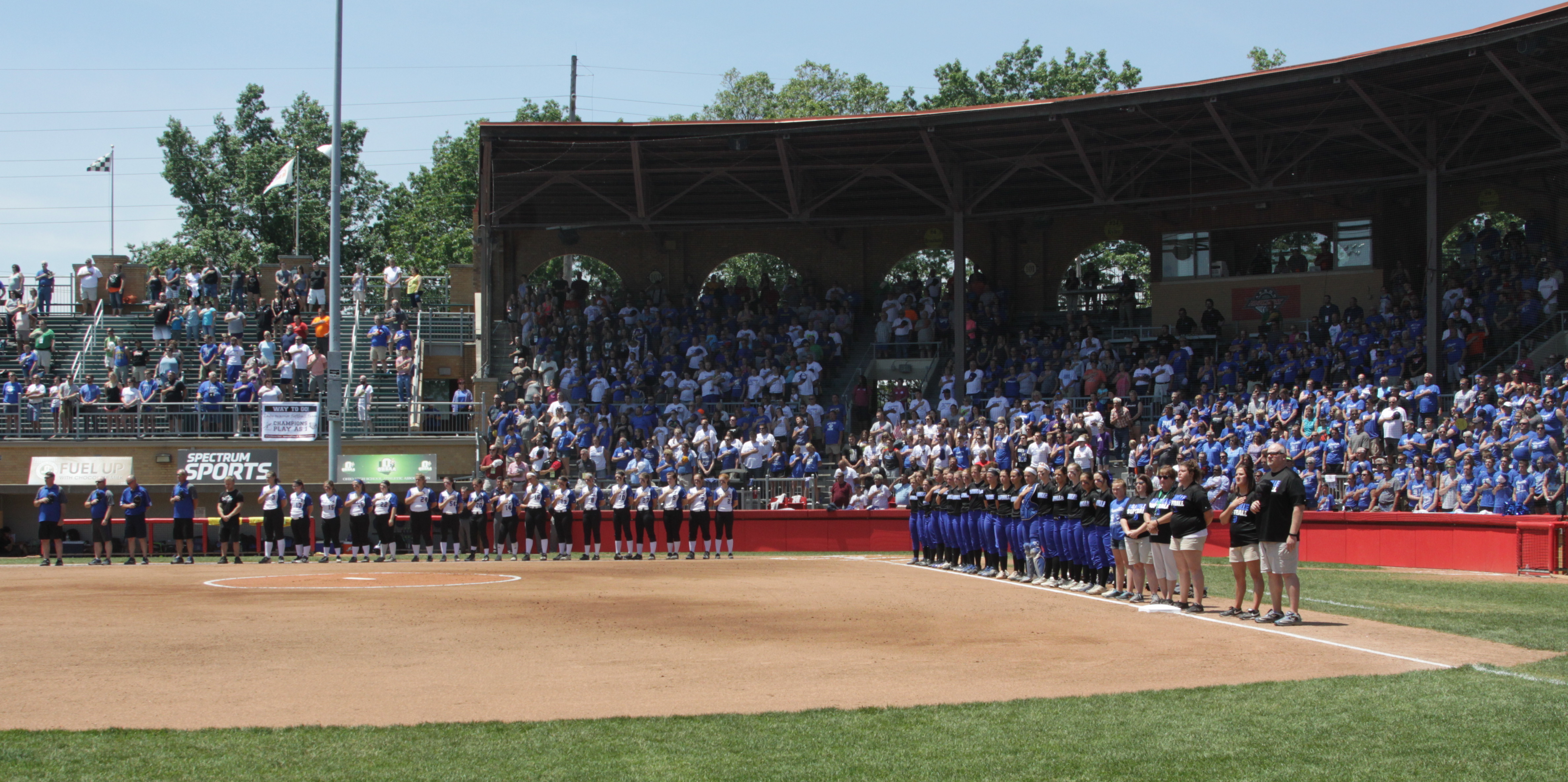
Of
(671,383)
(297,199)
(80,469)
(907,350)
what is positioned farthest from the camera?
(297,199)

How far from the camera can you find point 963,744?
8312 millimetres

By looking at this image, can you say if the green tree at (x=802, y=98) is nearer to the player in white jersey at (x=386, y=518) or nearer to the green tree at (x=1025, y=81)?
the green tree at (x=1025, y=81)

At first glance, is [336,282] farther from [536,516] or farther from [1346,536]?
[1346,536]

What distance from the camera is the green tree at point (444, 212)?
2518 inches

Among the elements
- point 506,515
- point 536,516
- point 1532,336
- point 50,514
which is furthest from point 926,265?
point 50,514

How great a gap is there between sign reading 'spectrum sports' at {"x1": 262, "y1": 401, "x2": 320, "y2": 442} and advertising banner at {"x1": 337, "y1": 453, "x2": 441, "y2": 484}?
1206 millimetres

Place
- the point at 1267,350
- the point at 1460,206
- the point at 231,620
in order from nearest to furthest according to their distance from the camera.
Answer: the point at 231,620 < the point at 1267,350 < the point at 1460,206

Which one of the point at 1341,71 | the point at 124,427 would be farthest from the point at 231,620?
the point at 1341,71

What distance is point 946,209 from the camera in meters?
36.6

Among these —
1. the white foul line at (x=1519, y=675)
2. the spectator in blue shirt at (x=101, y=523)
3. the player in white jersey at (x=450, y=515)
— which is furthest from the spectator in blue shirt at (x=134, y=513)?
the white foul line at (x=1519, y=675)

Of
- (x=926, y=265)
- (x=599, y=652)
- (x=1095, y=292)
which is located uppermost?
(x=926, y=265)

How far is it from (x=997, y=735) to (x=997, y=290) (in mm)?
32408

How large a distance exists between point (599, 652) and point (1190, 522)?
269 inches

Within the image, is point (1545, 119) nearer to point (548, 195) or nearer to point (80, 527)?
point (548, 195)
